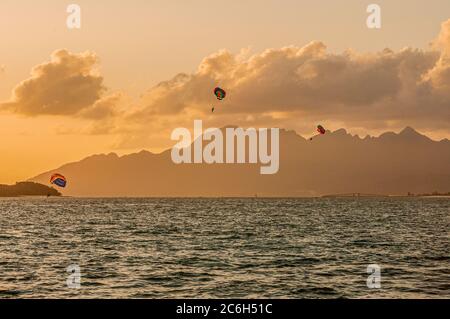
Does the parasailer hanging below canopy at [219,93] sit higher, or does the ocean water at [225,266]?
the parasailer hanging below canopy at [219,93]

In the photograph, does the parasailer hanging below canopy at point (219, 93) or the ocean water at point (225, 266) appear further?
the parasailer hanging below canopy at point (219, 93)

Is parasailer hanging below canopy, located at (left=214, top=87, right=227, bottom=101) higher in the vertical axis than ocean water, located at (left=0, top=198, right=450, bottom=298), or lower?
higher

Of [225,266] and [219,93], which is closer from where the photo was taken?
[225,266]

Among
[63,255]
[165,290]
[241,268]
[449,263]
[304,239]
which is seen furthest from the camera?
[304,239]

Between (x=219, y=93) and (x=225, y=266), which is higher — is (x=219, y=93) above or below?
above

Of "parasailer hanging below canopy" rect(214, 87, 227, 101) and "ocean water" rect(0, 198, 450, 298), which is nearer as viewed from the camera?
"ocean water" rect(0, 198, 450, 298)

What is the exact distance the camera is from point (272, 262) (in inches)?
1993

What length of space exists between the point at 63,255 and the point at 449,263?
1353 inches

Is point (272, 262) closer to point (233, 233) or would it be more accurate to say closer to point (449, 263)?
point (449, 263)
